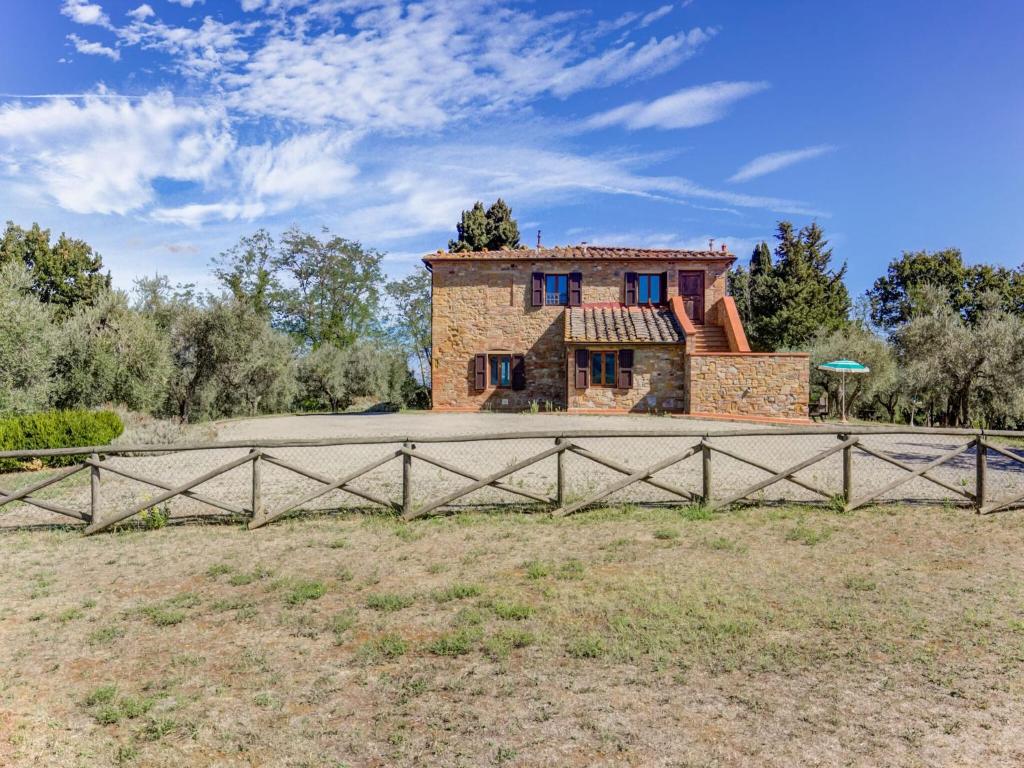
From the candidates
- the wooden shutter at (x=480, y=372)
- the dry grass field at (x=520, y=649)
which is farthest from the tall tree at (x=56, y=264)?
the dry grass field at (x=520, y=649)

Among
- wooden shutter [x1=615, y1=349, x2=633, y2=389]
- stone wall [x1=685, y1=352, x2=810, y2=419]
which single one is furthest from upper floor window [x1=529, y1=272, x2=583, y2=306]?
stone wall [x1=685, y1=352, x2=810, y2=419]

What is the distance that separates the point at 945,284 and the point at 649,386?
2524 cm

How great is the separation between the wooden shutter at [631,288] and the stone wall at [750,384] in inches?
158

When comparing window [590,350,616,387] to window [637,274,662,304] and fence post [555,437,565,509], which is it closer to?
window [637,274,662,304]

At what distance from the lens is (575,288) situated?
944 inches

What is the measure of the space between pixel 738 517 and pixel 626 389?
14.2 meters

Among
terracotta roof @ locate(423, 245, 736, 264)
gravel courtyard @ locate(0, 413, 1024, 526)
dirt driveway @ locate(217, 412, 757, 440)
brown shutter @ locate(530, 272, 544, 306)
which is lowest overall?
gravel courtyard @ locate(0, 413, 1024, 526)

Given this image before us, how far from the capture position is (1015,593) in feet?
18.0

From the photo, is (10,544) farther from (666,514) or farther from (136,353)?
(136,353)

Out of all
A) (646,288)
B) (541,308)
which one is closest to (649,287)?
(646,288)

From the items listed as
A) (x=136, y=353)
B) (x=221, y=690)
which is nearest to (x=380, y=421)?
(x=136, y=353)

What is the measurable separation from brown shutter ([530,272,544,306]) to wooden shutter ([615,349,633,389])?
3941 mm

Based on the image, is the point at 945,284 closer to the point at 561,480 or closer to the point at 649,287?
the point at 649,287

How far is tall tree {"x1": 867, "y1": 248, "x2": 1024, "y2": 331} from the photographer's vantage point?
3397cm
